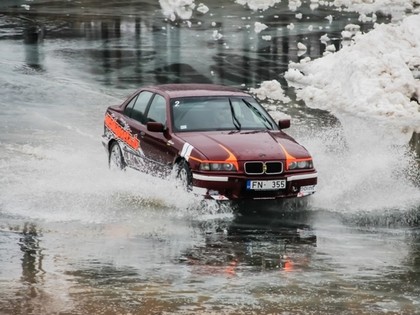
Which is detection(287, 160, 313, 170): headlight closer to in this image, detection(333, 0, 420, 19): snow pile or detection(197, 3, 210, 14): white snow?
detection(197, 3, 210, 14): white snow

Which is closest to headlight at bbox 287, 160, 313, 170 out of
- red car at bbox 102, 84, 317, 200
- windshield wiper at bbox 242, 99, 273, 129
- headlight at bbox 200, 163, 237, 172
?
red car at bbox 102, 84, 317, 200

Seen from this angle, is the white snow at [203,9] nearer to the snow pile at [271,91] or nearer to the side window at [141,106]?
the snow pile at [271,91]

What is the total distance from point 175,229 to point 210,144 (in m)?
1.63

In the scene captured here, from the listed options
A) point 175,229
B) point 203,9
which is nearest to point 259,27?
point 203,9

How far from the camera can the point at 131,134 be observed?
49.2 feet

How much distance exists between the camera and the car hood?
42.8ft

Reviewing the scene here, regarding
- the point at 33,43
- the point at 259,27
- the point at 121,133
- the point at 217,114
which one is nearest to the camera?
the point at 217,114

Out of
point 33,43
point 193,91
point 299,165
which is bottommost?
point 299,165

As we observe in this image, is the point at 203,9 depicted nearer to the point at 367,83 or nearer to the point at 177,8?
the point at 177,8

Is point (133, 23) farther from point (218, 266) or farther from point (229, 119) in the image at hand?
point (218, 266)

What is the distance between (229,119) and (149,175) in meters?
1.28

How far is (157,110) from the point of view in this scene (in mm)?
14750

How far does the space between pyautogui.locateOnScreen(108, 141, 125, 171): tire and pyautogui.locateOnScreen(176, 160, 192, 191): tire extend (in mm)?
1966

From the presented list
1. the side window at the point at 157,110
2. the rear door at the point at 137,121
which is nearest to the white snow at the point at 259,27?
the rear door at the point at 137,121
